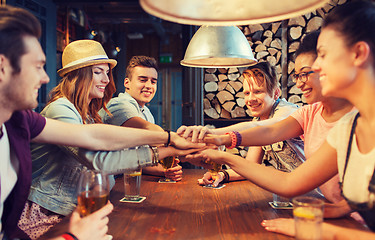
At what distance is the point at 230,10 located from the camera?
1.27 metres

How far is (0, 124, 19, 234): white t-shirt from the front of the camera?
1.21 metres

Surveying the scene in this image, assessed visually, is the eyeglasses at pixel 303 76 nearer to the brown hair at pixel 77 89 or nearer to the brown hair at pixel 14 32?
the brown hair at pixel 77 89

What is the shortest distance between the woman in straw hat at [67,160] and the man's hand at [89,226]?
61cm

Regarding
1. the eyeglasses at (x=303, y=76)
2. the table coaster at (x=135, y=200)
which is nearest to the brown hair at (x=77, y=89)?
the table coaster at (x=135, y=200)

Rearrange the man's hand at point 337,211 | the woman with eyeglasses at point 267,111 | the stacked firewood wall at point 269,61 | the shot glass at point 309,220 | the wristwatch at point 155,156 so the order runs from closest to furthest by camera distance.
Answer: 1. the shot glass at point 309,220
2. the man's hand at point 337,211
3. the wristwatch at point 155,156
4. the woman with eyeglasses at point 267,111
5. the stacked firewood wall at point 269,61

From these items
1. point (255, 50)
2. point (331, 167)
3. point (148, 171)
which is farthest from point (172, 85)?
point (331, 167)

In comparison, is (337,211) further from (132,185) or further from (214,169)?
(132,185)

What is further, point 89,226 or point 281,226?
point 281,226

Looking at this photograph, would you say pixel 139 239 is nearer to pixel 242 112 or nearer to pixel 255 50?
pixel 242 112

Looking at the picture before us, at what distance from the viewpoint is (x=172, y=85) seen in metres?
11.1

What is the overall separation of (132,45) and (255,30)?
7.41m

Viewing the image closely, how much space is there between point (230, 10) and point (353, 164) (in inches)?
30.9

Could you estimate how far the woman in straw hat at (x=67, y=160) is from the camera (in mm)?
1707

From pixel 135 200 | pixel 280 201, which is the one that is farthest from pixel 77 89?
pixel 280 201
